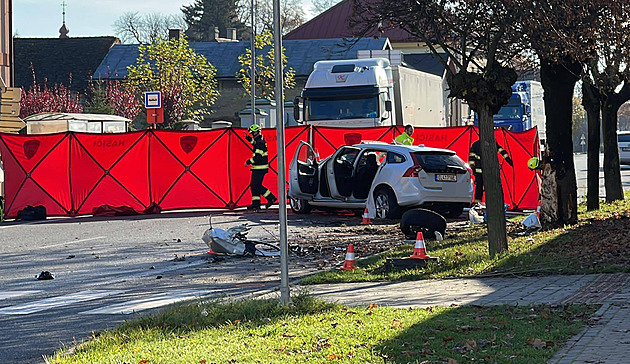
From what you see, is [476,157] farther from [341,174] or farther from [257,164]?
[257,164]

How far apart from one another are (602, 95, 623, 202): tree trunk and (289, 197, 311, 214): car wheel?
7591mm

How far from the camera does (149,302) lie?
34.8 ft

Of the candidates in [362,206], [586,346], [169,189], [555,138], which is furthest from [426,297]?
[169,189]

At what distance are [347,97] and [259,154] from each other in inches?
256

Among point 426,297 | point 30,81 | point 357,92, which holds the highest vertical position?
point 30,81

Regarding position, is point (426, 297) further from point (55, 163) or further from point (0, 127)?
point (0, 127)

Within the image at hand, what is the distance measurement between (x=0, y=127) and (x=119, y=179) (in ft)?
24.7

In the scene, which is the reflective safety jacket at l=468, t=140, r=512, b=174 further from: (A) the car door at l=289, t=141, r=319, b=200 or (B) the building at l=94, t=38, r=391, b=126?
(B) the building at l=94, t=38, r=391, b=126

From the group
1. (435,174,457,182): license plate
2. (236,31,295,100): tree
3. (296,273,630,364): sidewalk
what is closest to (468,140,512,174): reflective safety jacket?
(435,174,457,182): license plate

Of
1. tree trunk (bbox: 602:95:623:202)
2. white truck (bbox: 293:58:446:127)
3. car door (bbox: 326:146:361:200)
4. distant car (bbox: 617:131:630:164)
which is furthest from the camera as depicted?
distant car (bbox: 617:131:630:164)

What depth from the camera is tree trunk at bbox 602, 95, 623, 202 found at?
78.5ft

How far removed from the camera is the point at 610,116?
2408cm

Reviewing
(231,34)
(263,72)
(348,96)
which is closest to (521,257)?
(348,96)

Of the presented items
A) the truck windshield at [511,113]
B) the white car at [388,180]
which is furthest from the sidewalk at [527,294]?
the truck windshield at [511,113]
